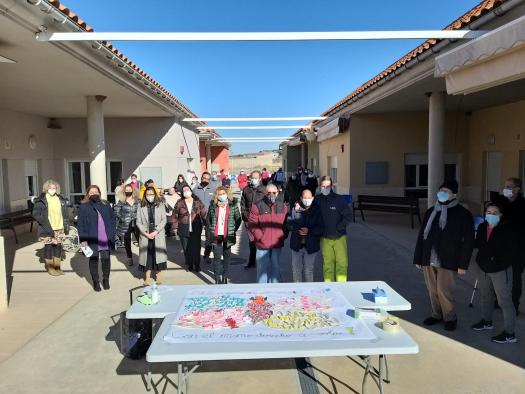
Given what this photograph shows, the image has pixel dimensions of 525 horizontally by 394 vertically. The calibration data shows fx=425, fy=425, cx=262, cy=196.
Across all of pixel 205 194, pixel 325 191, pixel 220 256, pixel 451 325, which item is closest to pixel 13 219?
pixel 205 194

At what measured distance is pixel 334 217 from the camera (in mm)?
5543

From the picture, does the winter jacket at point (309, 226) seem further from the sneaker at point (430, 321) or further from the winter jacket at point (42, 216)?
the winter jacket at point (42, 216)

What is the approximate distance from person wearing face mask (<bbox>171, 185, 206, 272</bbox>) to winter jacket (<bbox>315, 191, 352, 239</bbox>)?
2739mm

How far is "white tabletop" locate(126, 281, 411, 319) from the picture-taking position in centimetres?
355

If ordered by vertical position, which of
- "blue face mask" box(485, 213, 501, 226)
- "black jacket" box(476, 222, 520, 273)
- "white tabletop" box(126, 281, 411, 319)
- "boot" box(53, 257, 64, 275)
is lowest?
"boot" box(53, 257, 64, 275)

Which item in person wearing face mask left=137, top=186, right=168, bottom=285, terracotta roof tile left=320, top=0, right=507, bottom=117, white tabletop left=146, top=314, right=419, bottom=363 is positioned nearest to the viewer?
white tabletop left=146, top=314, right=419, bottom=363

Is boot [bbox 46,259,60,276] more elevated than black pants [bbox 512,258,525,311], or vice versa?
black pants [bbox 512,258,525,311]

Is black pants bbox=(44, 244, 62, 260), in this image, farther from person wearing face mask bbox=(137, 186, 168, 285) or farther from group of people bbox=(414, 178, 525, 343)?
group of people bbox=(414, 178, 525, 343)

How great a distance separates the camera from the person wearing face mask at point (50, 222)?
23.4 feet

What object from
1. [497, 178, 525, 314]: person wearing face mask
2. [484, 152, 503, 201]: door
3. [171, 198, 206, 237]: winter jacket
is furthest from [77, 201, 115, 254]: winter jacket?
[484, 152, 503, 201]: door

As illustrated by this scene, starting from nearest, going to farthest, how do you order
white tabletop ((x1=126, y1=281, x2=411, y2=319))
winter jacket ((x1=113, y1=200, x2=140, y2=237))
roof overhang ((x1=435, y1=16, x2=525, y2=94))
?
1. white tabletop ((x1=126, y1=281, x2=411, y2=319))
2. roof overhang ((x1=435, y1=16, x2=525, y2=94))
3. winter jacket ((x1=113, y1=200, x2=140, y2=237))

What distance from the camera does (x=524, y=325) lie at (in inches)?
188

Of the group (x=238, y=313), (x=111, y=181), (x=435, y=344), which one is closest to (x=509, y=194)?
(x=435, y=344)

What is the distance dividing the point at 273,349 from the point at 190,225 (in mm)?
4888
